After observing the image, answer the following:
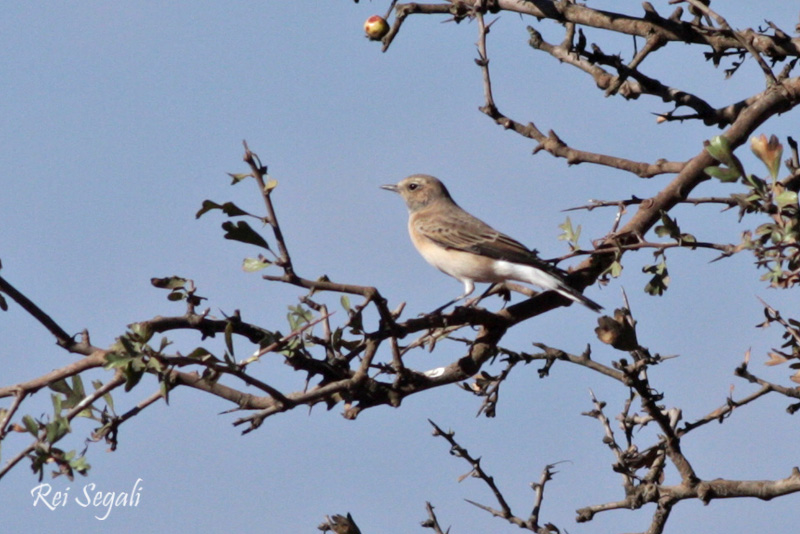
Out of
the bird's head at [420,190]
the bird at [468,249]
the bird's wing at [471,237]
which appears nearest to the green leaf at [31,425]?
the bird at [468,249]

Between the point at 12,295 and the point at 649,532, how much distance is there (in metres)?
3.30

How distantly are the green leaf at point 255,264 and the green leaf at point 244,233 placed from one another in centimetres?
6

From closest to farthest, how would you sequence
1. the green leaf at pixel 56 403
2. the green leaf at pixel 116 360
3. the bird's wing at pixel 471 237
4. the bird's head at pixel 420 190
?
the green leaf at pixel 116 360 → the green leaf at pixel 56 403 → the bird's wing at pixel 471 237 → the bird's head at pixel 420 190

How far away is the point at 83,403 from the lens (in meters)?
4.34

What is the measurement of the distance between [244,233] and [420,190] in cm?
812

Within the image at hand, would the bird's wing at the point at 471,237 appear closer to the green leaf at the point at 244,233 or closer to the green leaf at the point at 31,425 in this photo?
the green leaf at the point at 244,233

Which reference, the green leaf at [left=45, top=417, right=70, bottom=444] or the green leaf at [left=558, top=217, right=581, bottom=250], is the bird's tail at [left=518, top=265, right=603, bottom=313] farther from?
the green leaf at [left=45, top=417, right=70, bottom=444]

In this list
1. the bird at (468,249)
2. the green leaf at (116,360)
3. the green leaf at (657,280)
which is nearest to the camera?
the green leaf at (116,360)

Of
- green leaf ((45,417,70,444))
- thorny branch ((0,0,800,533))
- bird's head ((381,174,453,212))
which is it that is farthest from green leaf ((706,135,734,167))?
bird's head ((381,174,453,212))

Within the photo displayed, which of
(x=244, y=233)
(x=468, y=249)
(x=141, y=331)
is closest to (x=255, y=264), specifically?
(x=244, y=233)

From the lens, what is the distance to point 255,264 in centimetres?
443

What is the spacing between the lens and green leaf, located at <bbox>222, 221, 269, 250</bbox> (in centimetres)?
439

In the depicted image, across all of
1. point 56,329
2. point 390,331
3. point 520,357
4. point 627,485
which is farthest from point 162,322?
point 627,485

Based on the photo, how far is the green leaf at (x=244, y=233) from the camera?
439 cm
